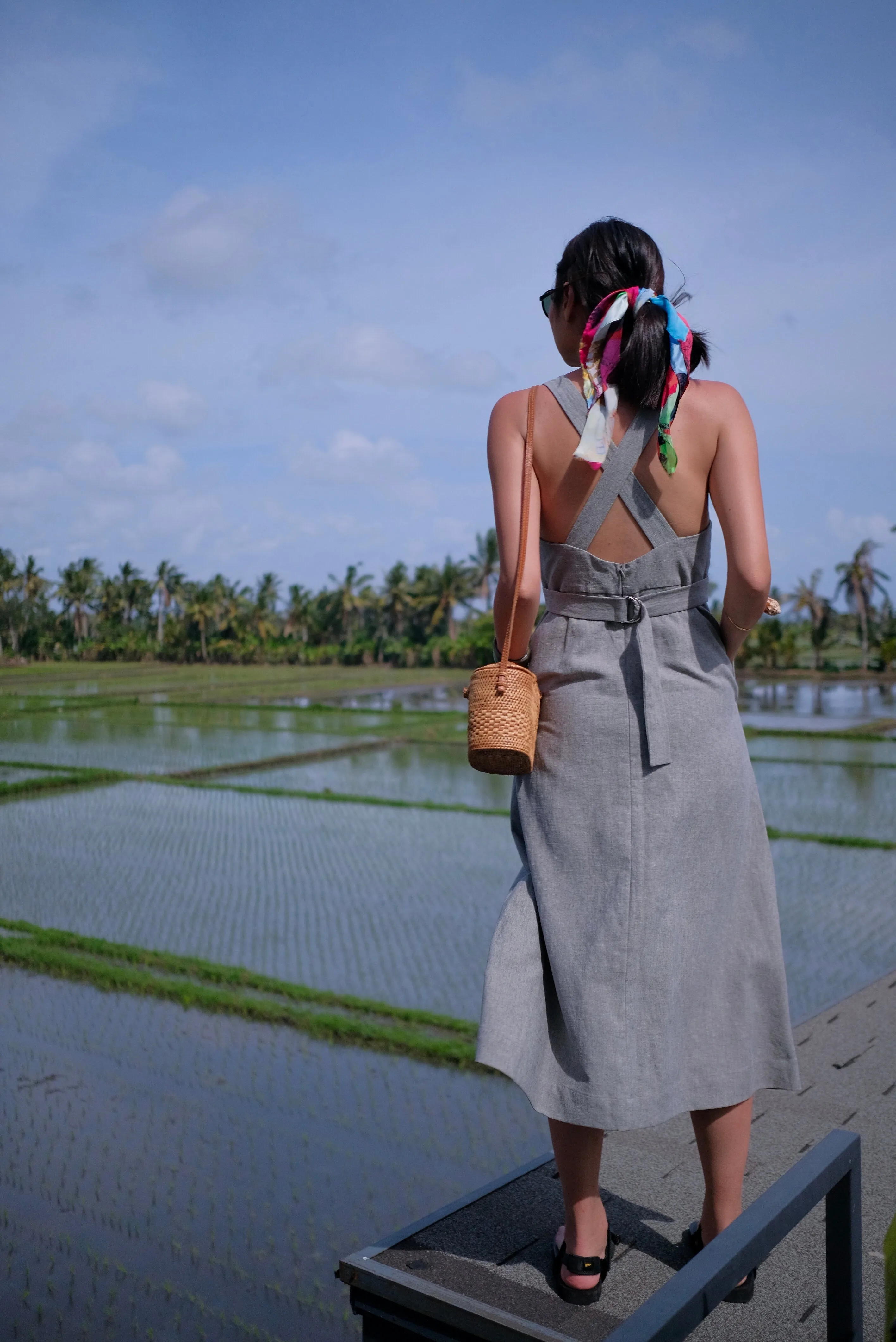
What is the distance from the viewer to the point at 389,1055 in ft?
12.0

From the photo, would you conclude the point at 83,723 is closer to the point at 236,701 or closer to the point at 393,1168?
the point at 236,701

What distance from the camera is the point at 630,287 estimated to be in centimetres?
150

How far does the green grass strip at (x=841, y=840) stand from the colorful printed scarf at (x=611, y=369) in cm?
656

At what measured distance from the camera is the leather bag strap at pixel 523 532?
4.93ft

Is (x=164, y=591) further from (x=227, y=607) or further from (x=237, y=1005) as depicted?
(x=237, y=1005)

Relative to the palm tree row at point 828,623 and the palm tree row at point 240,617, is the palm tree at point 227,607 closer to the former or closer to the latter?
the palm tree row at point 240,617

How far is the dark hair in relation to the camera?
1484 millimetres

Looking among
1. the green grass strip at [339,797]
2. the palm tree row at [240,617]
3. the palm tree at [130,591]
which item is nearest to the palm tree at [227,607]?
the palm tree row at [240,617]

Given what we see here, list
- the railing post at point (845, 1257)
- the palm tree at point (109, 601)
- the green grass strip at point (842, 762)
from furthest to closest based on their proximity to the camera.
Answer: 1. the palm tree at point (109, 601)
2. the green grass strip at point (842, 762)
3. the railing post at point (845, 1257)

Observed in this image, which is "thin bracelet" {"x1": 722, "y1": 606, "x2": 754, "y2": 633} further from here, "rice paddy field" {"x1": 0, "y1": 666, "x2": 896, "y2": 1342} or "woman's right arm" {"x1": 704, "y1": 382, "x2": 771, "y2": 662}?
"rice paddy field" {"x1": 0, "y1": 666, "x2": 896, "y2": 1342}

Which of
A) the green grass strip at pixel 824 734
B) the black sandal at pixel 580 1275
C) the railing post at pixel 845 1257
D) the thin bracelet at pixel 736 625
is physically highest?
the thin bracelet at pixel 736 625

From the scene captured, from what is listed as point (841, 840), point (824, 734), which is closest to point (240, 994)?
point (841, 840)

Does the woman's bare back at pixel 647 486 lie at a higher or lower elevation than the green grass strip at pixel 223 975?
higher

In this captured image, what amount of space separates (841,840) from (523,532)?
6958mm
